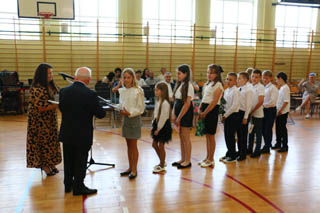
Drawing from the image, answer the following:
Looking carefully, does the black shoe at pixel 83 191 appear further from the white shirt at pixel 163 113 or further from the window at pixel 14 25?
the window at pixel 14 25

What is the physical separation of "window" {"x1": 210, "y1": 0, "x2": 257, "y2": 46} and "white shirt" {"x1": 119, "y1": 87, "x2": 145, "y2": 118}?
8695mm

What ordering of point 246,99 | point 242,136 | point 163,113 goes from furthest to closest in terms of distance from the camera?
point 242,136 → point 246,99 → point 163,113

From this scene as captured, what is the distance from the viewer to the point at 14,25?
8859 millimetres

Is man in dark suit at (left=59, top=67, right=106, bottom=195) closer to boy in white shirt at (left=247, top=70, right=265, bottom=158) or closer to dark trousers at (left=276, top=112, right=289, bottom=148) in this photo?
boy in white shirt at (left=247, top=70, right=265, bottom=158)

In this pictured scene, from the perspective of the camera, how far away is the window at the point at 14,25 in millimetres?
8977

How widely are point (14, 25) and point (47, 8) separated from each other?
1.26m

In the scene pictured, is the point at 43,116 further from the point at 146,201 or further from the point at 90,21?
the point at 90,21

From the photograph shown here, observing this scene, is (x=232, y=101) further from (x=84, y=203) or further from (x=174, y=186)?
(x=84, y=203)

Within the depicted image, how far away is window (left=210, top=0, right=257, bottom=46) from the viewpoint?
11.2 meters

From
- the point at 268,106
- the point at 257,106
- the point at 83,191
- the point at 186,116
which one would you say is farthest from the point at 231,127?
the point at 83,191

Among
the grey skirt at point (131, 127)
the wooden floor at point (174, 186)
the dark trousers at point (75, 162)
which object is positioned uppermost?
the grey skirt at point (131, 127)

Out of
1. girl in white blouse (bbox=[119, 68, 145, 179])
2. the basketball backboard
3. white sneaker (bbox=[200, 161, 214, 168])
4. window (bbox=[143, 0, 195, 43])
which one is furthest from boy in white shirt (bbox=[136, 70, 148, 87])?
girl in white blouse (bbox=[119, 68, 145, 179])

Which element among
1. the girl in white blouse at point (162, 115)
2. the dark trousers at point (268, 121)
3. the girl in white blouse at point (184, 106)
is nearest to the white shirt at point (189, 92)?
the girl in white blouse at point (184, 106)

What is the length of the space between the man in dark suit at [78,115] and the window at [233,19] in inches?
366
